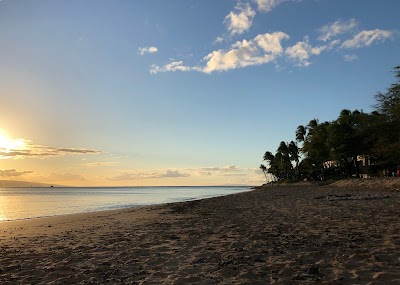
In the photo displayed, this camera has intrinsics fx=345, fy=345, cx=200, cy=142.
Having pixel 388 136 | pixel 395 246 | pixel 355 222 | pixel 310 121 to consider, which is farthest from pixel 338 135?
pixel 395 246

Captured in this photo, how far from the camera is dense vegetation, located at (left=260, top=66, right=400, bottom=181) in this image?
47906 mm

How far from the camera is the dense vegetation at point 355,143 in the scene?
47906 mm

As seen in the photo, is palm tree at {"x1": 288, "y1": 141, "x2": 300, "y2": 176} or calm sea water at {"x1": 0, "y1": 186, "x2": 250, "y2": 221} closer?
calm sea water at {"x1": 0, "y1": 186, "x2": 250, "y2": 221}

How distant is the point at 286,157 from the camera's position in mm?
112688

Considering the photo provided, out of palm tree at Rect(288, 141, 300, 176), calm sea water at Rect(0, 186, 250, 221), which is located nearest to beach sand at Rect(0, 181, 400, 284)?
calm sea water at Rect(0, 186, 250, 221)

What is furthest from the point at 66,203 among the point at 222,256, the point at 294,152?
the point at 294,152

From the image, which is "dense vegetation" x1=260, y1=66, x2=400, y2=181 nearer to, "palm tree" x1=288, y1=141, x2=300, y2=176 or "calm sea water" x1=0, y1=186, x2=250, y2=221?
"palm tree" x1=288, y1=141, x2=300, y2=176

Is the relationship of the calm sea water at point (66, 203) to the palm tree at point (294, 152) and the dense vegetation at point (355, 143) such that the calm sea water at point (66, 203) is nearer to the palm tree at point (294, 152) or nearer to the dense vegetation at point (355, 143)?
the dense vegetation at point (355, 143)

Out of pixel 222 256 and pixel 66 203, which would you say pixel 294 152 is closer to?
pixel 66 203

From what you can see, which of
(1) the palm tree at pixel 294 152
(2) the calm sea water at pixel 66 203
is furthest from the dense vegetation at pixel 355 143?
(2) the calm sea water at pixel 66 203

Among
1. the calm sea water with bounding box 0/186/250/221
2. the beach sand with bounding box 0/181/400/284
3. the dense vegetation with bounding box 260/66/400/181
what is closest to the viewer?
the beach sand with bounding box 0/181/400/284

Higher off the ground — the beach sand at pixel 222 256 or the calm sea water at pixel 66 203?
the beach sand at pixel 222 256

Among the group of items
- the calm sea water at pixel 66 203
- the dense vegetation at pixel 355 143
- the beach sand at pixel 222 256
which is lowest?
the calm sea water at pixel 66 203

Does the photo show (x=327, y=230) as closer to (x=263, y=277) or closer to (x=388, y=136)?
(x=263, y=277)
